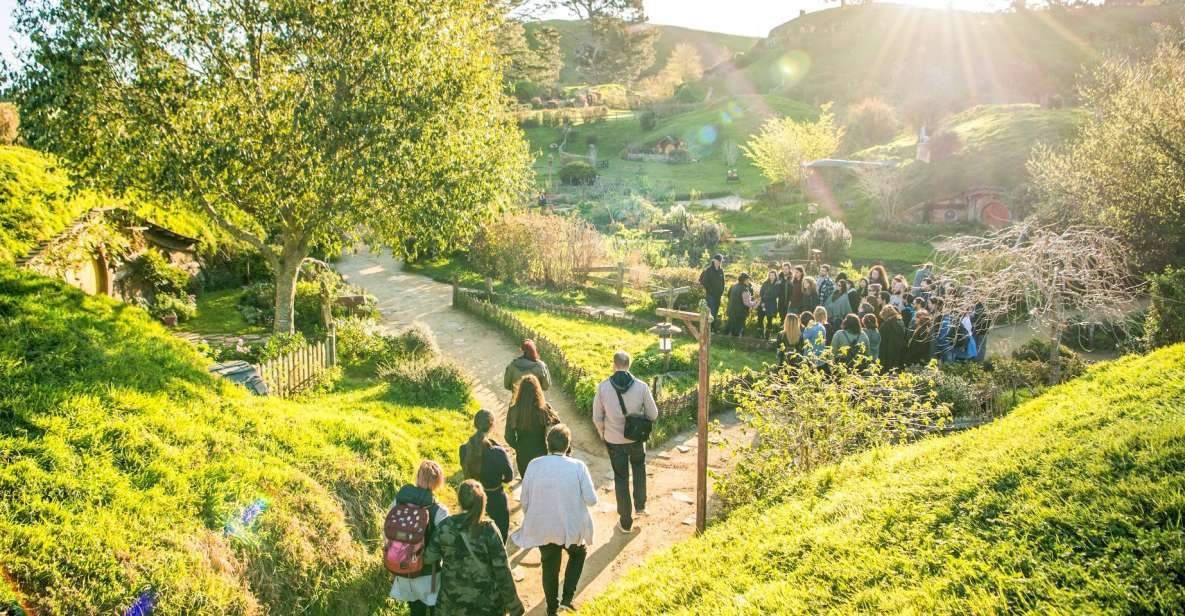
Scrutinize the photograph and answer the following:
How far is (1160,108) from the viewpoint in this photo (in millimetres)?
16266

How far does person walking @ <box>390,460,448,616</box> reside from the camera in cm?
537

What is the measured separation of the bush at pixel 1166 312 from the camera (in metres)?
12.2

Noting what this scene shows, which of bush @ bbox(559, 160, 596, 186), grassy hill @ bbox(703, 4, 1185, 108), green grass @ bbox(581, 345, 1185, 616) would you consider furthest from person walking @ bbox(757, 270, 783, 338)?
Answer: grassy hill @ bbox(703, 4, 1185, 108)

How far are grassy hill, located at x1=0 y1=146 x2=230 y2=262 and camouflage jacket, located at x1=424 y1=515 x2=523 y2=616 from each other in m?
9.96

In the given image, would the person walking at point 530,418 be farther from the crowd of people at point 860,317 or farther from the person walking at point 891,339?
the person walking at point 891,339

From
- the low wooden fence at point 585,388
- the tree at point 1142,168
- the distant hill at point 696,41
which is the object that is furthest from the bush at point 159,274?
the distant hill at point 696,41

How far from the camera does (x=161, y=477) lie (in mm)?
6379

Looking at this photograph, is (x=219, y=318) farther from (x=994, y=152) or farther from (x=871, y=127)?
(x=871, y=127)

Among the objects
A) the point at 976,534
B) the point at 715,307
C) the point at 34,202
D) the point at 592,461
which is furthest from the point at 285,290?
the point at 976,534

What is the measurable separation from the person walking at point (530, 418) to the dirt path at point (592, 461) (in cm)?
128

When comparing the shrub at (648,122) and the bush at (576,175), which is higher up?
the shrub at (648,122)

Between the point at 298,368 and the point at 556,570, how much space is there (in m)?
7.53

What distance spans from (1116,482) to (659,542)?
4.55 metres

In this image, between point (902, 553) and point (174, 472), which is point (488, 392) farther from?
point (902, 553)
